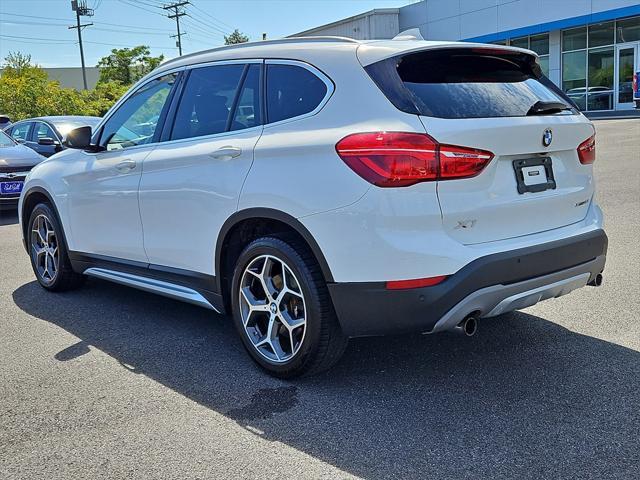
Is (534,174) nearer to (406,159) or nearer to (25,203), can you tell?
(406,159)

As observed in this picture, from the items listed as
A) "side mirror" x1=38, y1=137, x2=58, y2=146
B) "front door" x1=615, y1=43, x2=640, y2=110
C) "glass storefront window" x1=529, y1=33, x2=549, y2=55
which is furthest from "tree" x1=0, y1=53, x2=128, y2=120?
"front door" x1=615, y1=43, x2=640, y2=110

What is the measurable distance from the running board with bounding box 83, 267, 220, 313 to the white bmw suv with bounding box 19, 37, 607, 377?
0.02m

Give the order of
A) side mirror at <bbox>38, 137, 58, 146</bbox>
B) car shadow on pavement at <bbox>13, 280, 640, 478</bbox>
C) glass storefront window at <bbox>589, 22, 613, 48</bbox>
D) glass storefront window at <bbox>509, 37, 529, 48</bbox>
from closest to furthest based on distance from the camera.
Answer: car shadow on pavement at <bbox>13, 280, 640, 478</bbox> → side mirror at <bbox>38, 137, 58, 146</bbox> → glass storefront window at <bbox>589, 22, 613, 48</bbox> → glass storefront window at <bbox>509, 37, 529, 48</bbox>

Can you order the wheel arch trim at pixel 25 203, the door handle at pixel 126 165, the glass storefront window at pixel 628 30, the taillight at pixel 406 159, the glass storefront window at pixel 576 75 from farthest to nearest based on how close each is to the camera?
the glass storefront window at pixel 576 75 < the glass storefront window at pixel 628 30 < the wheel arch trim at pixel 25 203 < the door handle at pixel 126 165 < the taillight at pixel 406 159

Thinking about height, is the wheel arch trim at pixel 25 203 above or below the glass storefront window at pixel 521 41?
below

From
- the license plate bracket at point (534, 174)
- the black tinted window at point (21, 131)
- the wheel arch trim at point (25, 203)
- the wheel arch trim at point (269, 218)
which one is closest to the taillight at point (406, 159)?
the license plate bracket at point (534, 174)

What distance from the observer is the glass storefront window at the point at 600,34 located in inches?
1182

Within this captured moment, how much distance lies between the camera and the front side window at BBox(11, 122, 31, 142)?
45.4 feet

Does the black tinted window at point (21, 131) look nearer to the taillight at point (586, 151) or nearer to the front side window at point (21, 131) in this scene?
the front side window at point (21, 131)

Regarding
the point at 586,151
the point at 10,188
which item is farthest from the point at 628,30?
the point at 586,151

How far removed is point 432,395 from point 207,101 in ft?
7.68

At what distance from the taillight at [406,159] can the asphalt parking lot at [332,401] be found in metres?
1.19

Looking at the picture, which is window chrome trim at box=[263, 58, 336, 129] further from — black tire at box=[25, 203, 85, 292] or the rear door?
black tire at box=[25, 203, 85, 292]

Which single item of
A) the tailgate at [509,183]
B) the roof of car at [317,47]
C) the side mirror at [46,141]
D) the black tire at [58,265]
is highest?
the roof of car at [317,47]
